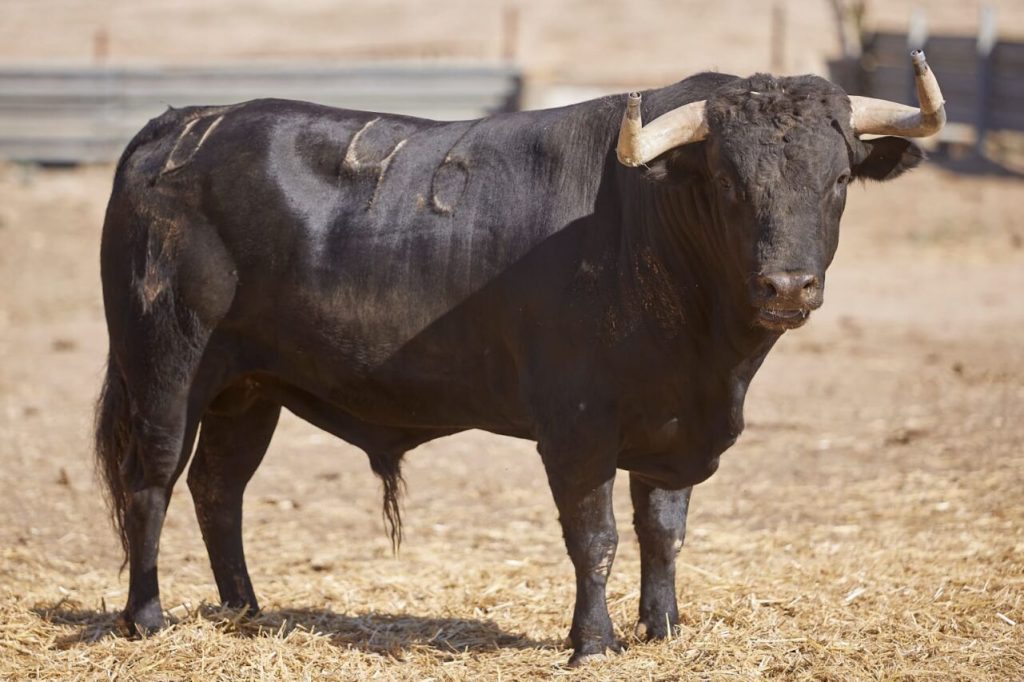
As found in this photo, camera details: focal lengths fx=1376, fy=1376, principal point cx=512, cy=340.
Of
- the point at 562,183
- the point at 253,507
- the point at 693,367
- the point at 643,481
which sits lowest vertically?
the point at 253,507

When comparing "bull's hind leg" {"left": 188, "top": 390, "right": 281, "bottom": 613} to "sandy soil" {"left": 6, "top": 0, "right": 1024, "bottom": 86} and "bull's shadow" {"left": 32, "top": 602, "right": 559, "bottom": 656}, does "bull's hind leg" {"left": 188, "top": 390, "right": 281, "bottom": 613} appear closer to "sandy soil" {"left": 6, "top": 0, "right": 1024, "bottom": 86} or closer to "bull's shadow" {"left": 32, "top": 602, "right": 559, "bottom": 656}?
"bull's shadow" {"left": 32, "top": 602, "right": 559, "bottom": 656}

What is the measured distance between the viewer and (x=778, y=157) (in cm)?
464

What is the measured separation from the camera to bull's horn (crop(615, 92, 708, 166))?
182 inches

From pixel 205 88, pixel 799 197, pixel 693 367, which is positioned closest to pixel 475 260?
pixel 693 367

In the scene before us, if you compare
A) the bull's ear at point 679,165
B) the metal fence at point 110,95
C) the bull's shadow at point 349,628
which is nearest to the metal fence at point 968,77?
the metal fence at point 110,95

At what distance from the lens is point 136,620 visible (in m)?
5.78

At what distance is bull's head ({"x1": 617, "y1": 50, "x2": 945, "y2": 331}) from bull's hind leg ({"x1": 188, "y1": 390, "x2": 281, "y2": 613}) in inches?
91.6

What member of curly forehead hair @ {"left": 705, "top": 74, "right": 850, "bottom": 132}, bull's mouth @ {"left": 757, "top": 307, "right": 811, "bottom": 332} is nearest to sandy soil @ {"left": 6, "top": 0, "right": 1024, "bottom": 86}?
curly forehead hair @ {"left": 705, "top": 74, "right": 850, "bottom": 132}

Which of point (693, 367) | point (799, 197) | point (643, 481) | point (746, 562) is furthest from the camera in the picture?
point (746, 562)

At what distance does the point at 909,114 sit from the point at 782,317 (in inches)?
37.2

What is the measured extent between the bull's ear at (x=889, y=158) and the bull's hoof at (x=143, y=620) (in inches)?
132

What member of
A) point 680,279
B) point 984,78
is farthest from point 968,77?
point 680,279

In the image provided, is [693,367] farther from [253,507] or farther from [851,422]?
[851,422]

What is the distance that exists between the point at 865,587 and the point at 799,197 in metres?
2.37
